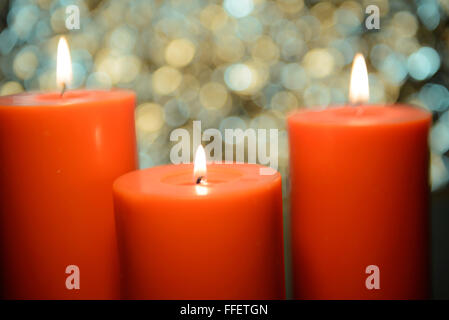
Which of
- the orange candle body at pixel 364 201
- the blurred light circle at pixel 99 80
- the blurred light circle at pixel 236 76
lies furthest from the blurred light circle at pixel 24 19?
the orange candle body at pixel 364 201

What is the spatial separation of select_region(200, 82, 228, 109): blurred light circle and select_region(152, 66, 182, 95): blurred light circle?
5 cm

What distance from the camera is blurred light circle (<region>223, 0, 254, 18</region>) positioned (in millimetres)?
922

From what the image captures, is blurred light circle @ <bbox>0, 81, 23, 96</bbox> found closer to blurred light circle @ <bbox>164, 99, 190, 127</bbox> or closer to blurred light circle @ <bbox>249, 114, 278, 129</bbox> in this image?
blurred light circle @ <bbox>164, 99, 190, 127</bbox>

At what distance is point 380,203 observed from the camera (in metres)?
0.55

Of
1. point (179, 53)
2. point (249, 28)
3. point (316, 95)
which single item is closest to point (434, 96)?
point (316, 95)

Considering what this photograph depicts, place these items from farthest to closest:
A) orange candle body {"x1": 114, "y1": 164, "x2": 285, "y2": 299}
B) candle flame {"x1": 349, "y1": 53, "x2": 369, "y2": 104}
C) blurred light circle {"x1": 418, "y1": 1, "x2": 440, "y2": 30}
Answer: blurred light circle {"x1": 418, "y1": 1, "x2": 440, "y2": 30} < candle flame {"x1": 349, "y1": 53, "x2": 369, "y2": 104} < orange candle body {"x1": 114, "y1": 164, "x2": 285, "y2": 299}

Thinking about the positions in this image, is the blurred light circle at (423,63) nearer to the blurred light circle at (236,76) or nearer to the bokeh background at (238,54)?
the bokeh background at (238,54)

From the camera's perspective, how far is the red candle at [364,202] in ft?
1.79

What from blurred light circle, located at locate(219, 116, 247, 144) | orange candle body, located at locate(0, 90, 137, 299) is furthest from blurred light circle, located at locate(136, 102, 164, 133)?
orange candle body, located at locate(0, 90, 137, 299)

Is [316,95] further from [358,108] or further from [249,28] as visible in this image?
[358,108]

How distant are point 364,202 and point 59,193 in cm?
32
